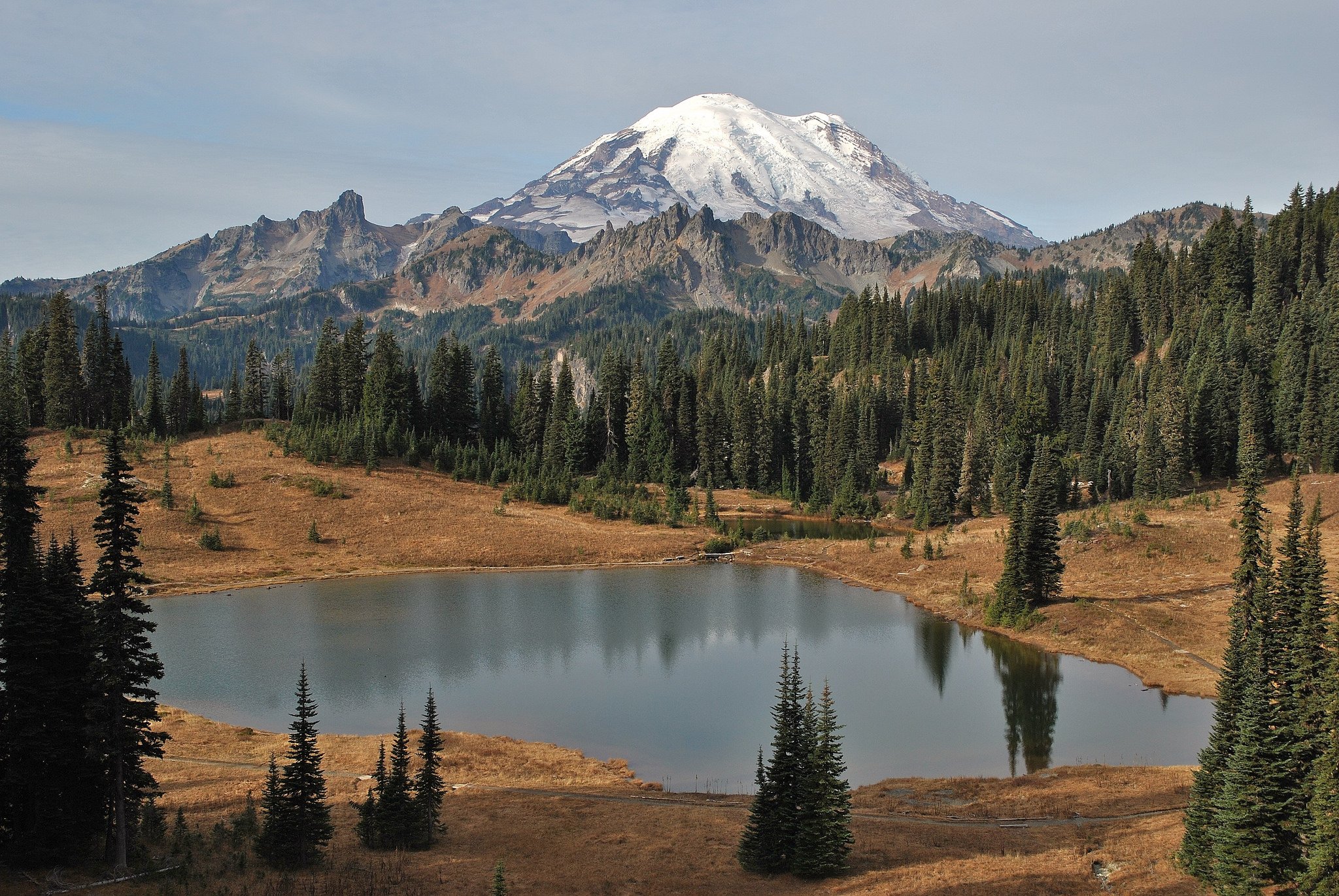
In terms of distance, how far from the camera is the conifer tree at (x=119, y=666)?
93.5ft

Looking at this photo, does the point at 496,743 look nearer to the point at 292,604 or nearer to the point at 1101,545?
the point at 292,604

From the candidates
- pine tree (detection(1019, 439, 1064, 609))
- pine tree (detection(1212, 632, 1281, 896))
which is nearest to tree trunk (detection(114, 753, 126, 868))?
pine tree (detection(1212, 632, 1281, 896))

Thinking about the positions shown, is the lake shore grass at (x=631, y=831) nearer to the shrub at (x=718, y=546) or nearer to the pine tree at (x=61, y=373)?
the shrub at (x=718, y=546)

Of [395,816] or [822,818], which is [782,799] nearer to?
[822,818]

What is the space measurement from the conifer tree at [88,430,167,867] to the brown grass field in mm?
3176

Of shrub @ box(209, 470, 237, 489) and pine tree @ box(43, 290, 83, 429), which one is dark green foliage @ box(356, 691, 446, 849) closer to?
shrub @ box(209, 470, 237, 489)

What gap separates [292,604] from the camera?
75375 millimetres

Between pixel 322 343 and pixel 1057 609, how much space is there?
106 metres

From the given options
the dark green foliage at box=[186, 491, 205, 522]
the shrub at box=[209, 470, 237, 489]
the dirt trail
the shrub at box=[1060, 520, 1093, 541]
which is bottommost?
the dirt trail

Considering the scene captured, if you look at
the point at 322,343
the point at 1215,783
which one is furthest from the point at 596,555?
the point at 1215,783

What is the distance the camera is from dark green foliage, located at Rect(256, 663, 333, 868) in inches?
1153

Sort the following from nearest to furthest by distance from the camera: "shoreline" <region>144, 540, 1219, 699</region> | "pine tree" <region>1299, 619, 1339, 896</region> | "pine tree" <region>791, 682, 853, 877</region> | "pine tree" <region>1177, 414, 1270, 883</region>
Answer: "pine tree" <region>1299, 619, 1339, 896</region>, "pine tree" <region>1177, 414, 1270, 883</region>, "pine tree" <region>791, 682, 853, 877</region>, "shoreline" <region>144, 540, 1219, 699</region>

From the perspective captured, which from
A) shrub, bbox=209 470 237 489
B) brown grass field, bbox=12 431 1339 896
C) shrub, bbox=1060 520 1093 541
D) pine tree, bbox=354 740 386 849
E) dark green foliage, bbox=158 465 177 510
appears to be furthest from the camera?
shrub, bbox=209 470 237 489

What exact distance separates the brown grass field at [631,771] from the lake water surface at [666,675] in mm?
3359
